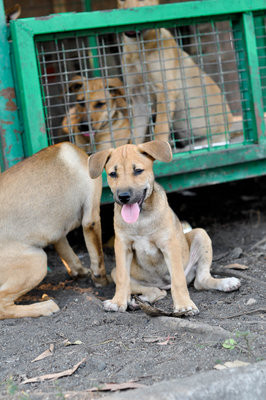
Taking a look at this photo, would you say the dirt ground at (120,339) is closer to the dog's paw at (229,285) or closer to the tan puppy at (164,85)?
the dog's paw at (229,285)

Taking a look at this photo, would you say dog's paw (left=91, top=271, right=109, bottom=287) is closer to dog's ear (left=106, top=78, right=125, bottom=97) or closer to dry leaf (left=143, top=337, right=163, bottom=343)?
dry leaf (left=143, top=337, right=163, bottom=343)

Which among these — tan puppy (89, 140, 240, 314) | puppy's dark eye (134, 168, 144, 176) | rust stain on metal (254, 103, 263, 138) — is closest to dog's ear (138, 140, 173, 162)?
tan puppy (89, 140, 240, 314)

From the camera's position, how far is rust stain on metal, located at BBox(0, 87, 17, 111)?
5141 millimetres

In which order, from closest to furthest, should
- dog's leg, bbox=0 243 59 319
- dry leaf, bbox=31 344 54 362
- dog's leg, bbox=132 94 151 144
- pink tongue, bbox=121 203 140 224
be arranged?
dry leaf, bbox=31 344 54 362
pink tongue, bbox=121 203 140 224
dog's leg, bbox=0 243 59 319
dog's leg, bbox=132 94 151 144

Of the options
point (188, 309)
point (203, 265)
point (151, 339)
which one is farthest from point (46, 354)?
point (203, 265)

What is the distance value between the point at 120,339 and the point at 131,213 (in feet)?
2.89

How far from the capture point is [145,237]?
412cm

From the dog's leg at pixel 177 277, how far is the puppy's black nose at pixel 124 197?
1.76ft

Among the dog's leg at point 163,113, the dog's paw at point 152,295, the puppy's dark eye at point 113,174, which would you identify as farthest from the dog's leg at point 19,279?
the dog's leg at point 163,113

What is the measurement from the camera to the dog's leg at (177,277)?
12.7 feet

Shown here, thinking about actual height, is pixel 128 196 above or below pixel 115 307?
above

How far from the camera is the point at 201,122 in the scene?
688 cm

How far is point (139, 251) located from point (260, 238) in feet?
7.40

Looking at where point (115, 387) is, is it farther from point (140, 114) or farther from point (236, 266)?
point (140, 114)
